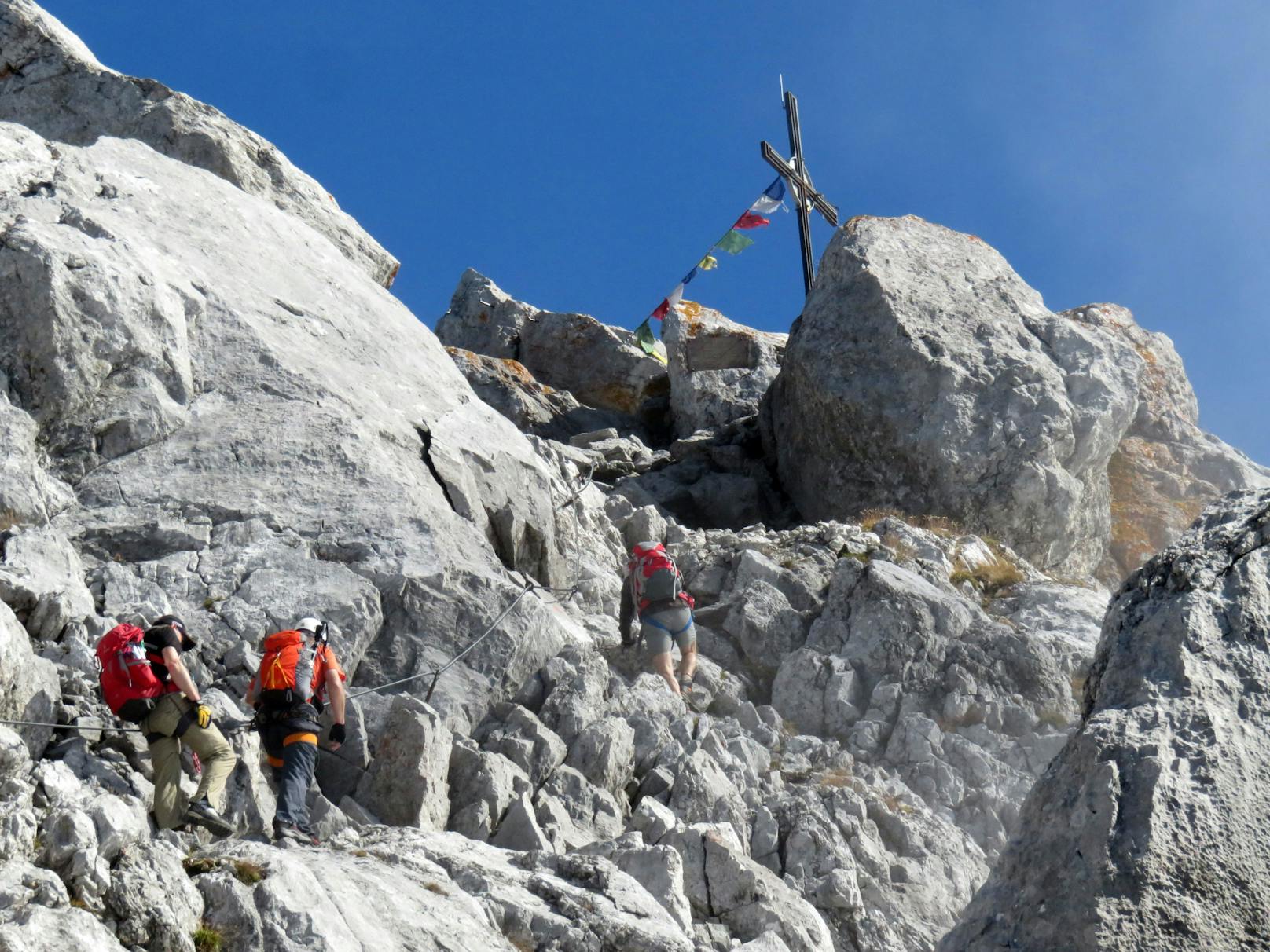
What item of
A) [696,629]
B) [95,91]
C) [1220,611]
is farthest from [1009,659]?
[95,91]

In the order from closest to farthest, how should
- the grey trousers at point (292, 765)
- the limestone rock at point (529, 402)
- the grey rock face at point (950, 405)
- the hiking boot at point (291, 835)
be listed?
the hiking boot at point (291, 835)
the grey trousers at point (292, 765)
the grey rock face at point (950, 405)
the limestone rock at point (529, 402)

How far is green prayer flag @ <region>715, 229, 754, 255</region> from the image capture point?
30.3 metres

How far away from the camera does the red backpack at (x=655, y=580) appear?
16.2 m

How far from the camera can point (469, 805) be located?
11.7 meters

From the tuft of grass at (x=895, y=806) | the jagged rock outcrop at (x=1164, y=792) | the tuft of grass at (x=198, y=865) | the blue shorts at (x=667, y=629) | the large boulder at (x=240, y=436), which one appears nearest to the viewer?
the jagged rock outcrop at (x=1164, y=792)

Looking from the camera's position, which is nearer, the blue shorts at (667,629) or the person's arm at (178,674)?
the person's arm at (178,674)

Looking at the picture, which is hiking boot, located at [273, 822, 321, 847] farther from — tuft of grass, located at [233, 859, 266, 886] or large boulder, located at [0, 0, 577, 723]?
large boulder, located at [0, 0, 577, 723]

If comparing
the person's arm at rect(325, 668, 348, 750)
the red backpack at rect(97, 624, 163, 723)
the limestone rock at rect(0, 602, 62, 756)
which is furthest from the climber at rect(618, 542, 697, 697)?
the limestone rock at rect(0, 602, 62, 756)

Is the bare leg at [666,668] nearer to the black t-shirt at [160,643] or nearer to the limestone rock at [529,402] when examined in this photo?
the black t-shirt at [160,643]

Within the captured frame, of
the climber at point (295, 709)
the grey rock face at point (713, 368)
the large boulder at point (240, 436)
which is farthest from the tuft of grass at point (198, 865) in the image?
the grey rock face at point (713, 368)

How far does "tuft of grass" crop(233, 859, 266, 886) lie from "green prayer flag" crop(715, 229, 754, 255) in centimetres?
2367

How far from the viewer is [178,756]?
401 inches

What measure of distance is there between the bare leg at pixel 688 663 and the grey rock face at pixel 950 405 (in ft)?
27.7

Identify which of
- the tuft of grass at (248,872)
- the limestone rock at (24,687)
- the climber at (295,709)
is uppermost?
the climber at (295,709)
